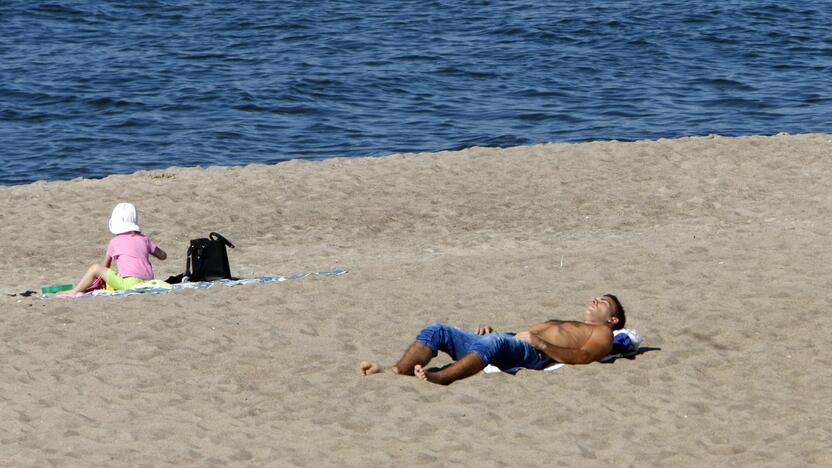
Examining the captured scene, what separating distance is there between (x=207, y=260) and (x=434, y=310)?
2064 mm

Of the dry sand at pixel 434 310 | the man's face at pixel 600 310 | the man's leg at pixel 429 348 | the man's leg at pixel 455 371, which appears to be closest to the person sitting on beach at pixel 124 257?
the dry sand at pixel 434 310

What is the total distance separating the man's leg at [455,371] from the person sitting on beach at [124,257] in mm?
3376

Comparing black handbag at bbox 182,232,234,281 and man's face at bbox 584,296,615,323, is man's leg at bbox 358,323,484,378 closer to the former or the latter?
man's face at bbox 584,296,615,323

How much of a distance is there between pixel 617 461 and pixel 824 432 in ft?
4.31

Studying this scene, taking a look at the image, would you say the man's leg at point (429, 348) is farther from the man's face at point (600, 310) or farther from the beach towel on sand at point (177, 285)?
the beach towel on sand at point (177, 285)

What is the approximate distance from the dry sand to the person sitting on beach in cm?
47

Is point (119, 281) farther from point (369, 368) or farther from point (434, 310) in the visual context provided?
point (369, 368)

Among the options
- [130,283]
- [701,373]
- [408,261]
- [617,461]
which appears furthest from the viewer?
[408,261]

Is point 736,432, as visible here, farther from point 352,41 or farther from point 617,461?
point 352,41

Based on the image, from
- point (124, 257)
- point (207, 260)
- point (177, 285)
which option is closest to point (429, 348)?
point (177, 285)

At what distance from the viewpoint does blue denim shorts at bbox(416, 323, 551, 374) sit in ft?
28.1

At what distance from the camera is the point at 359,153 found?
2002cm

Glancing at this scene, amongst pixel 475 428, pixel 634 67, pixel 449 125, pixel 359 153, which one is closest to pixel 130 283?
pixel 475 428

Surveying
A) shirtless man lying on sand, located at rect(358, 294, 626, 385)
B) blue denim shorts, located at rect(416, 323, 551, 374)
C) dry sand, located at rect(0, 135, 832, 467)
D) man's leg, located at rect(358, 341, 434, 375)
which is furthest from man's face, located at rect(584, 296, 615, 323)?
man's leg, located at rect(358, 341, 434, 375)
